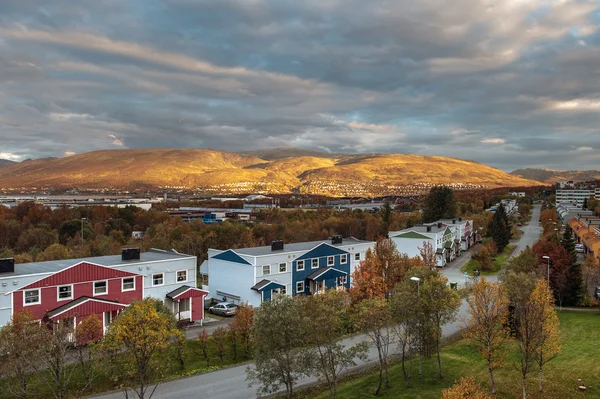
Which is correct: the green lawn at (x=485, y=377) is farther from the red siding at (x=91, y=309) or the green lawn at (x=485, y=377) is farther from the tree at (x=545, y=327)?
the red siding at (x=91, y=309)

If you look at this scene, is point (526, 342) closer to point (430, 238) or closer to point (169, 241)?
point (430, 238)

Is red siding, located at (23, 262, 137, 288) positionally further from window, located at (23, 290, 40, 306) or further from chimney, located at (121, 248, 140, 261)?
chimney, located at (121, 248, 140, 261)

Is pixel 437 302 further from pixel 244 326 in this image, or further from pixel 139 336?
pixel 139 336

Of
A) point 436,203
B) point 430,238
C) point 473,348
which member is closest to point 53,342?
point 473,348

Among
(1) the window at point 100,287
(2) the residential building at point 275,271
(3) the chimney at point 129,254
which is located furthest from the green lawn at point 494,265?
(1) the window at point 100,287

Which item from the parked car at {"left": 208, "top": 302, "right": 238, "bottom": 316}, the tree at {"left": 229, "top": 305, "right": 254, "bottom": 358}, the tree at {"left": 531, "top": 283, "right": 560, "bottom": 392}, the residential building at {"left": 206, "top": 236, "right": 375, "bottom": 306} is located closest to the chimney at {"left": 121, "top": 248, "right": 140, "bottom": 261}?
the parked car at {"left": 208, "top": 302, "right": 238, "bottom": 316}

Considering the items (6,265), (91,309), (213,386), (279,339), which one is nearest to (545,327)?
(279,339)
